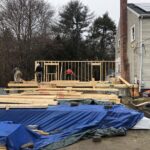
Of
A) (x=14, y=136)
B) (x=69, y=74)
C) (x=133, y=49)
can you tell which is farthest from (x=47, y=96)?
(x=69, y=74)

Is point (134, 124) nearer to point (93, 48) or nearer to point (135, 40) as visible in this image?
point (135, 40)

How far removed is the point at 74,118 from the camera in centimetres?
1007

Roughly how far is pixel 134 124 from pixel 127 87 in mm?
9079

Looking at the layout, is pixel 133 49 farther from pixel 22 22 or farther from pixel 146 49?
pixel 22 22

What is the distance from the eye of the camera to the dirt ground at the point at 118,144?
8398mm

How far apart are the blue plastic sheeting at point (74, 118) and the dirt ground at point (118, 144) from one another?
699 millimetres

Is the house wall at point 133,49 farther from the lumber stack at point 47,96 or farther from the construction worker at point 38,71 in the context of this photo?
the construction worker at point 38,71

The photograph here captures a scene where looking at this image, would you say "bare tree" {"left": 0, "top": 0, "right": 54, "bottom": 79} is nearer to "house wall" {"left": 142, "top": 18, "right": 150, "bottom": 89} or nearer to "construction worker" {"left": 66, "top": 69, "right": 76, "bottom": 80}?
"construction worker" {"left": 66, "top": 69, "right": 76, "bottom": 80}

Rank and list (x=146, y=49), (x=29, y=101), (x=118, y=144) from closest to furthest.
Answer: (x=118, y=144) < (x=29, y=101) < (x=146, y=49)

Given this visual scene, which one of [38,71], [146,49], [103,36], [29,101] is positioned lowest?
[29,101]

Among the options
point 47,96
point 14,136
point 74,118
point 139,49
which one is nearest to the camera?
point 14,136

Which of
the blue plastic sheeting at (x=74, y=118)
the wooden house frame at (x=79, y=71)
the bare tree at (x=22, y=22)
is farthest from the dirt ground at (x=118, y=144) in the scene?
the bare tree at (x=22, y=22)

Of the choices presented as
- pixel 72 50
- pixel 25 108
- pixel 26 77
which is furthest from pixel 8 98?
pixel 72 50

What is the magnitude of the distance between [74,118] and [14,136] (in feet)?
8.45
